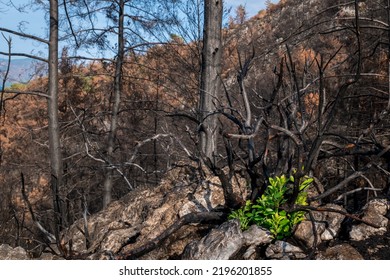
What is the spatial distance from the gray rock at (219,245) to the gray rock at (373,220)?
0.88 m

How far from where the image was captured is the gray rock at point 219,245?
9.80ft

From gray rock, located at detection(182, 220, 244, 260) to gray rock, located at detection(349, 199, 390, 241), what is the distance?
880 millimetres

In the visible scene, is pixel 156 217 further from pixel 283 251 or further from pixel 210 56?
pixel 210 56

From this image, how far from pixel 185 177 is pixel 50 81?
3881 millimetres

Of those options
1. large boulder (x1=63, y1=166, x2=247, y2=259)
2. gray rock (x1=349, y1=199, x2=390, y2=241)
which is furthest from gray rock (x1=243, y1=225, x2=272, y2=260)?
gray rock (x1=349, y1=199, x2=390, y2=241)

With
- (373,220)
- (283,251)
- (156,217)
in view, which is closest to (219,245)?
(283,251)

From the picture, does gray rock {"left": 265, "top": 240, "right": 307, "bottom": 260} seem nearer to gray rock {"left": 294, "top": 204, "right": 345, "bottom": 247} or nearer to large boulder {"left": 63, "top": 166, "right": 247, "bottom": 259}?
gray rock {"left": 294, "top": 204, "right": 345, "bottom": 247}

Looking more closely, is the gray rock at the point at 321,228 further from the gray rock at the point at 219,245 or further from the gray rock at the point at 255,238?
the gray rock at the point at 219,245

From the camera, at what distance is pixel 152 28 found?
926cm

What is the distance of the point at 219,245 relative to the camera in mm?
3023

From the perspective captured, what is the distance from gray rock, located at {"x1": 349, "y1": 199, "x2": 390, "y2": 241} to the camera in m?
3.28

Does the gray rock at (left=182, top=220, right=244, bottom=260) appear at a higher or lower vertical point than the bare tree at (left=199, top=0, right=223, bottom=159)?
lower

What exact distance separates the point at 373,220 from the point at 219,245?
4.08 feet

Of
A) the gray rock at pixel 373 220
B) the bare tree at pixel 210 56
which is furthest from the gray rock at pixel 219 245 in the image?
the bare tree at pixel 210 56
